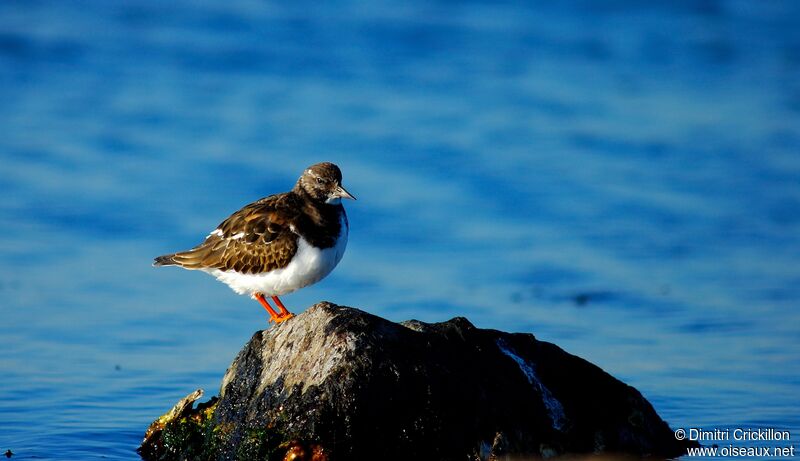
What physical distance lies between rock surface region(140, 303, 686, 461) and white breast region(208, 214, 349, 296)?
0.72m

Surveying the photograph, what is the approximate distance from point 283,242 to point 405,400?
1860mm

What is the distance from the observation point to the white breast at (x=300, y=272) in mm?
7824

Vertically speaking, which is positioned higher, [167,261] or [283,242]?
[167,261]

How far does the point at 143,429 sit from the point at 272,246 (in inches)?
71.0

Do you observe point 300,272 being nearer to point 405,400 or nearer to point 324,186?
point 324,186

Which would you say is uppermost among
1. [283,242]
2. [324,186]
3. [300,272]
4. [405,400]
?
[324,186]

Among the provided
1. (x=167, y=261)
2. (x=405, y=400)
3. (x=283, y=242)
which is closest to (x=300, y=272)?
(x=283, y=242)

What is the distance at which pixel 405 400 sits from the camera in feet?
21.2

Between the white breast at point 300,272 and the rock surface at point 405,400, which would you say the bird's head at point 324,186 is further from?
the rock surface at point 405,400

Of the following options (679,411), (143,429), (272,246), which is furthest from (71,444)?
(679,411)

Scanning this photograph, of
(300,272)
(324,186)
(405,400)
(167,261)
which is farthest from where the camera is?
(167,261)

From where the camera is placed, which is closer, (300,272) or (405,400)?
(405,400)

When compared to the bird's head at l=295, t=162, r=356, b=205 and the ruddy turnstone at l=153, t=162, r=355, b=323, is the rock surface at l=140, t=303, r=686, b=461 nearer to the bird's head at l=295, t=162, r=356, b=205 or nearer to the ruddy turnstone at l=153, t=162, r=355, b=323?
the ruddy turnstone at l=153, t=162, r=355, b=323

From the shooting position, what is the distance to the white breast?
782cm
